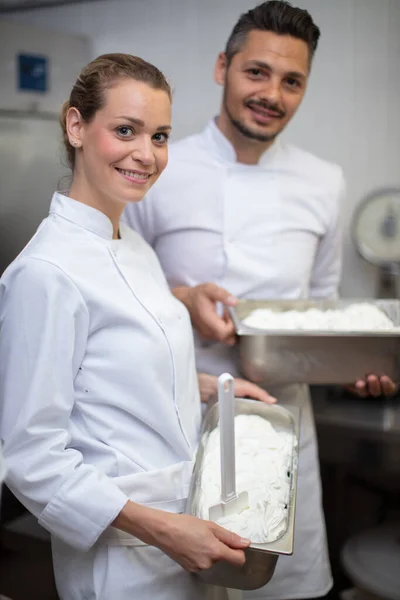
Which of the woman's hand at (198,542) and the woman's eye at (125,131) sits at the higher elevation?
the woman's eye at (125,131)

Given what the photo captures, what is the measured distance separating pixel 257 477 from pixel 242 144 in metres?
0.71

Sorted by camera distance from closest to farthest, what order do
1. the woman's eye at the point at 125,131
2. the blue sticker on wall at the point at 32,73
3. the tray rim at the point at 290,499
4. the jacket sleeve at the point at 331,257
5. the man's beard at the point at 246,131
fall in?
1. the tray rim at the point at 290,499
2. the woman's eye at the point at 125,131
3. the blue sticker on wall at the point at 32,73
4. the man's beard at the point at 246,131
5. the jacket sleeve at the point at 331,257

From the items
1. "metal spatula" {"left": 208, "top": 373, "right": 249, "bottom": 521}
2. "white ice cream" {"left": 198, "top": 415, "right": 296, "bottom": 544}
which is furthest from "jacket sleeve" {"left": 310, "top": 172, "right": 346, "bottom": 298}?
A: "metal spatula" {"left": 208, "top": 373, "right": 249, "bottom": 521}

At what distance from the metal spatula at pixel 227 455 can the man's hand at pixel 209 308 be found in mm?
389

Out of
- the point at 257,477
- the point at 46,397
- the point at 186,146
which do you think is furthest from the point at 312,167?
the point at 46,397

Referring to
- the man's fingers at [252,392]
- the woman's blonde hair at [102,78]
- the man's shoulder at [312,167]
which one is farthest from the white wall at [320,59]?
the man's fingers at [252,392]

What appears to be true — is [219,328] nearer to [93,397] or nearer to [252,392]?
[252,392]

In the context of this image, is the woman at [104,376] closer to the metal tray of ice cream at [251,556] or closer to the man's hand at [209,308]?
the metal tray of ice cream at [251,556]

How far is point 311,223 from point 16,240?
25.9 inches

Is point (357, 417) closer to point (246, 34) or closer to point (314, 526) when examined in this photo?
point (314, 526)

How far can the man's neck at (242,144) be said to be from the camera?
4.61ft

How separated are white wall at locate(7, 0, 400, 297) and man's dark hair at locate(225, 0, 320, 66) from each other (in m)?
0.02

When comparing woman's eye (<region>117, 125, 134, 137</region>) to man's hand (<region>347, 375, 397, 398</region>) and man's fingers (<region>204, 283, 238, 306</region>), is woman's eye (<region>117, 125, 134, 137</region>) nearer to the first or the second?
man's fingers (<region>204, 283, 238, 306</region>)

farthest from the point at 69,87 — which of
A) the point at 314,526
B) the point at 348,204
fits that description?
the point at 314,526
